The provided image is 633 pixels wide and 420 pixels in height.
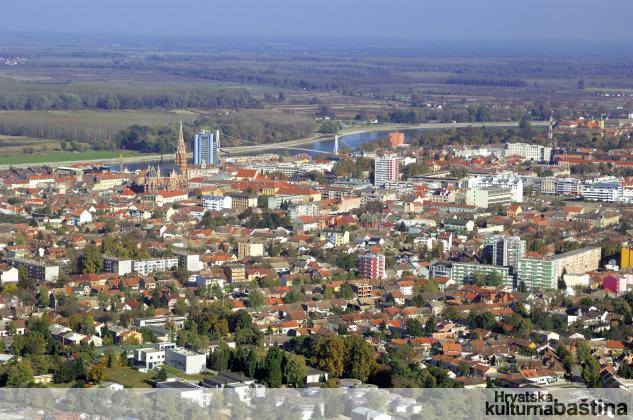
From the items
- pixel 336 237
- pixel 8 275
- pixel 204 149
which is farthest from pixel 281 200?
pixel 8 275

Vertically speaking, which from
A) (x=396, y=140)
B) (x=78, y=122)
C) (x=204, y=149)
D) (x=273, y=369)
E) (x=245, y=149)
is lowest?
(x=245, y=149)

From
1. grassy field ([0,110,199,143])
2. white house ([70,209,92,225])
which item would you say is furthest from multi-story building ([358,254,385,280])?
grassy field ([0,110,199,143])

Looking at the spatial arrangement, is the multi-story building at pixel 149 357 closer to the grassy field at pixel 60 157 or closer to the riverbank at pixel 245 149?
the riverbank at pixel 245 149

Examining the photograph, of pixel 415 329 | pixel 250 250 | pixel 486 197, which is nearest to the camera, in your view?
pixel 415 329

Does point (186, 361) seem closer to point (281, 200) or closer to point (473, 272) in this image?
point (473, 272)

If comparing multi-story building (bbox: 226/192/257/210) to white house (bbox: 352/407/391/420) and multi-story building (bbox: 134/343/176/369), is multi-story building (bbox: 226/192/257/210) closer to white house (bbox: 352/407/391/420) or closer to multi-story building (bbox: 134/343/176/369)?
multi-story building (bbox: 134/343/176/369)

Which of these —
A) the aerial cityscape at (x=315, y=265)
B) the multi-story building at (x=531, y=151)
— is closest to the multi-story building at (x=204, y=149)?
the aerial cityscape at (x=315, y=265)
